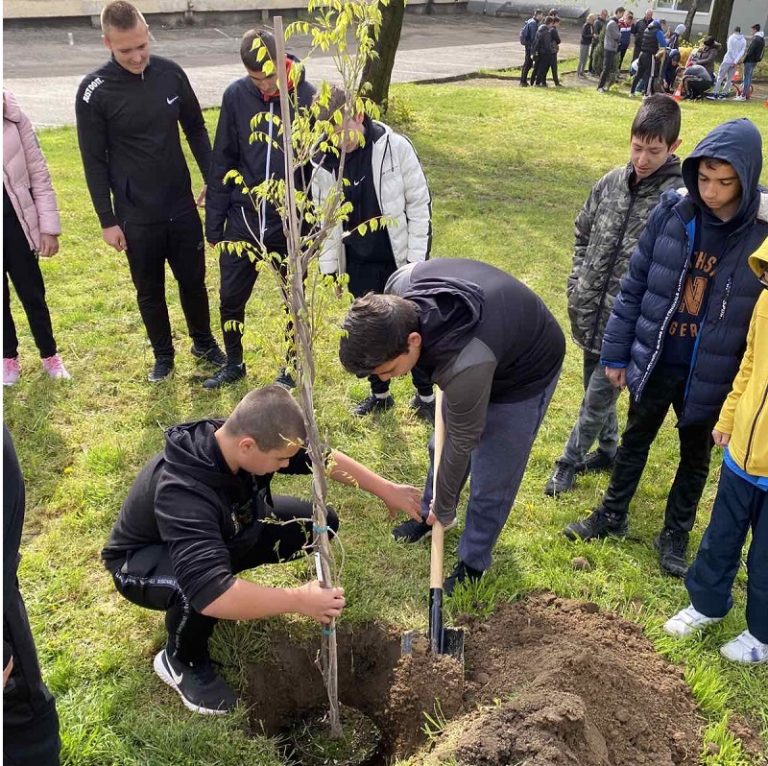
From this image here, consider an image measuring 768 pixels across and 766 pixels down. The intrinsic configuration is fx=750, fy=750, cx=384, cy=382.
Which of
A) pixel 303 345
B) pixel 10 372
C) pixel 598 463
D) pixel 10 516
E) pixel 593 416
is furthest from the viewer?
pixel 10 372

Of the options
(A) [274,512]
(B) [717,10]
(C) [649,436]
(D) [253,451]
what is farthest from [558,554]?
(B) [717,10]

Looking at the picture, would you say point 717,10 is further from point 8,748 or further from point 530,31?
point 8,748

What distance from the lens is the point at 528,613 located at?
3428 millimetres

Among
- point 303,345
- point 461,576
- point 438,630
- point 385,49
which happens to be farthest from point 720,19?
point 303,345

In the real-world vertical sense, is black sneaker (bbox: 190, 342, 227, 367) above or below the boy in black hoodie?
below

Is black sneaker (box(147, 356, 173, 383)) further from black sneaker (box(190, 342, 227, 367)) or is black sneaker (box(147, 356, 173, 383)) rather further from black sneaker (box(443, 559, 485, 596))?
black sneaker (box(443, 559, 485, 596))

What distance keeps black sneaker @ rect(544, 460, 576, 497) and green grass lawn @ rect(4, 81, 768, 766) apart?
0.22ft

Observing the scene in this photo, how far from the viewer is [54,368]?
17.1ft

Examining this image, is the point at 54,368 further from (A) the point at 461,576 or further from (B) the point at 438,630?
(B) the point at 438,630

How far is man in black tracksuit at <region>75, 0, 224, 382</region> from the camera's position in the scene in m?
4.44

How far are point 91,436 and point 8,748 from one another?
2728 mm

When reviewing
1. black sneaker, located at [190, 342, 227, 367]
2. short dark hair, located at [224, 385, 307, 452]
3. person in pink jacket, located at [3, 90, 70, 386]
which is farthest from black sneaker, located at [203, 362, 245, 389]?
short dark hair, located at [224, 385, 307, 452]

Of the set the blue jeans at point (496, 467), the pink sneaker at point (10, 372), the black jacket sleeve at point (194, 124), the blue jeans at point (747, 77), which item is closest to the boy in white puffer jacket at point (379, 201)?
the blue jeans at point (496, 467)

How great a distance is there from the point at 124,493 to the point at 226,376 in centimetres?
130
